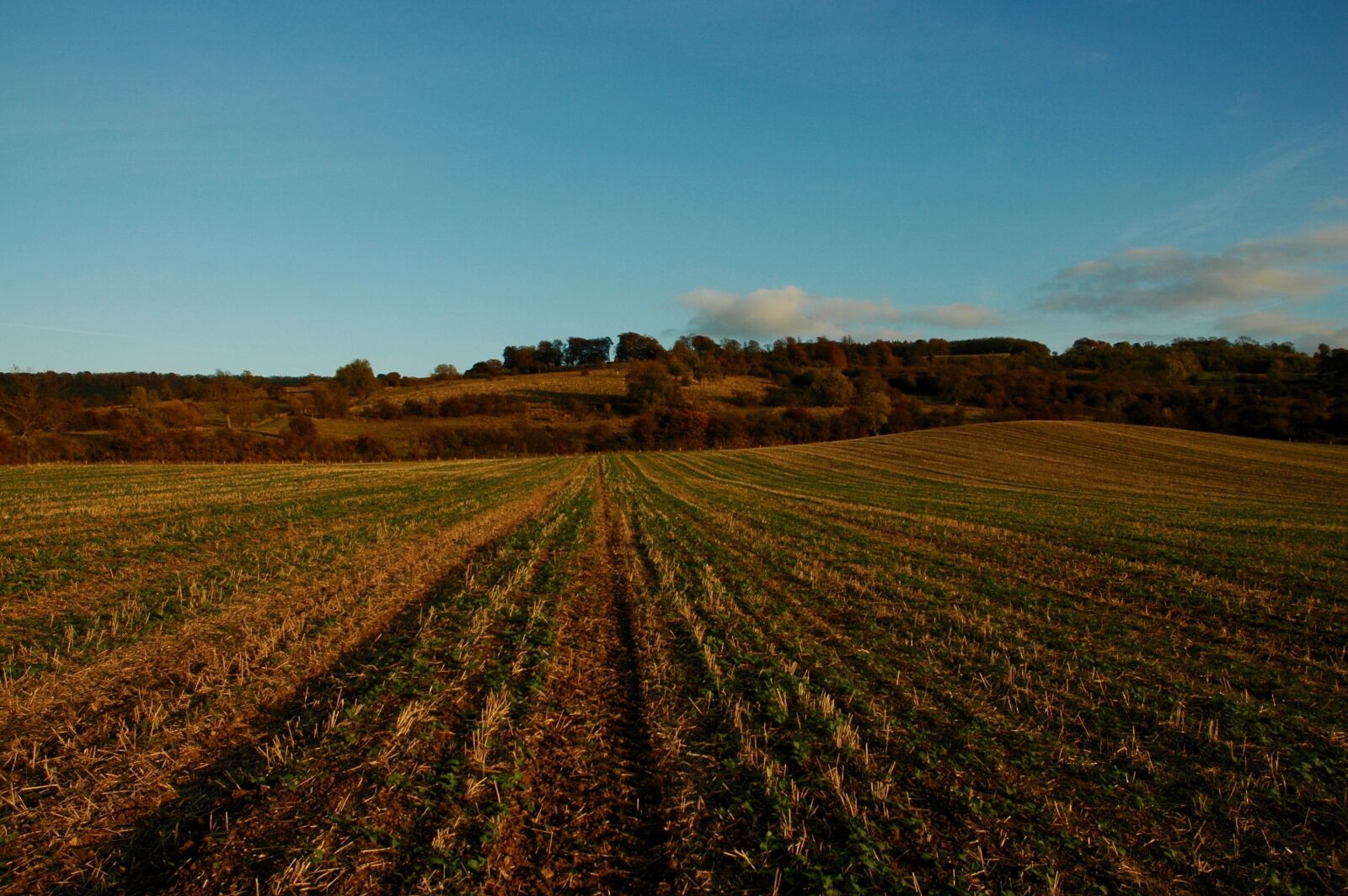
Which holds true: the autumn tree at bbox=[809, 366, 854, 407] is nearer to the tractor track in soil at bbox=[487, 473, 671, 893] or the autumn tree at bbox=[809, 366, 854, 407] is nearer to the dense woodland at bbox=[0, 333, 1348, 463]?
the dense woodland at bbox=[0, 333, 1348, 463]

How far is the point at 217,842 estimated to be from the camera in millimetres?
4488

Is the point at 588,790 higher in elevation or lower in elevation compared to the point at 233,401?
lower

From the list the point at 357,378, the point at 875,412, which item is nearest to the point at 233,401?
the point at 357,378

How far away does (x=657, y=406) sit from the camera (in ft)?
315

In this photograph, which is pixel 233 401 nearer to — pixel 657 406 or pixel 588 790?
pixel 657 406

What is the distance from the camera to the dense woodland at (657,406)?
62.6 m

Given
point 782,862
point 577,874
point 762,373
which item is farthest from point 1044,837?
point 762,373

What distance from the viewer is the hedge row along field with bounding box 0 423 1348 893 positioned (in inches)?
180

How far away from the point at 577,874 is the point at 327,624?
283 inches

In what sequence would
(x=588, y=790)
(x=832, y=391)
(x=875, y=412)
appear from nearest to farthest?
1. (x=588, y=790)
2. (x=875, y=412)
3. (x=832, y=391)

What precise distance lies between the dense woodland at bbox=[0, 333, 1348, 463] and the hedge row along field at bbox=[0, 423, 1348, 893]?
5553cm

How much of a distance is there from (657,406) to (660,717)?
89712 mm

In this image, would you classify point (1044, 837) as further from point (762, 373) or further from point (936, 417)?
point (762, 373)

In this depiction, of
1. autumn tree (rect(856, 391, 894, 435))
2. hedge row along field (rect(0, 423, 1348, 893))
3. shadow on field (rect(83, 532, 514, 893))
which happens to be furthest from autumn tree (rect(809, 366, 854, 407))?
shadow on field (rect(83, 532, 514, 893))
